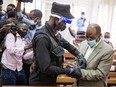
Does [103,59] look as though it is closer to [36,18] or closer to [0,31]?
[0,31]

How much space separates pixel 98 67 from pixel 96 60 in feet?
0.26

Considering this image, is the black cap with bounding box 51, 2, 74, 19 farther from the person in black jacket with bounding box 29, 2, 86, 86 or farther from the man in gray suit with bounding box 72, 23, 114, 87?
the man in gray suit with bounding box 72, 23, 114, 87

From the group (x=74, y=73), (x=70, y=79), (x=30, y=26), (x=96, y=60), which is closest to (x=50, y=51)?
(x=74, y=73)

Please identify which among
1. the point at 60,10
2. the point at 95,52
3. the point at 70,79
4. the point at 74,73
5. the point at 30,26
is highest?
the point at 60,10

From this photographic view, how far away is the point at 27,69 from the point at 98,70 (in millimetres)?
1297

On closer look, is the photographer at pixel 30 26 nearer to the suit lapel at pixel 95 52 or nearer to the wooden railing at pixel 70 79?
the wooden railing at pixel 70 79

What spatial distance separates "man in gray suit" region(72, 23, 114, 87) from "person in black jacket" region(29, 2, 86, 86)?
0.14 meters

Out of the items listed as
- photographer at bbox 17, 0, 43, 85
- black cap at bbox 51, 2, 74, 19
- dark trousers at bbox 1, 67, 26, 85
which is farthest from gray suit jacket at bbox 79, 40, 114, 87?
photographer at bbox 17, 0, 43, 85

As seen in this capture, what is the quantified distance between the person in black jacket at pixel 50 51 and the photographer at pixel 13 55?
59cm

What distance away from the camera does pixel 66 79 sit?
3881 mm

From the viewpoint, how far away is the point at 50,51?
7.94 feet

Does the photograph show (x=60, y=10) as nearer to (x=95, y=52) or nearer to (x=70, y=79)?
(x=95, y=52)

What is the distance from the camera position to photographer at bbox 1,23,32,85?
3049 millimetres

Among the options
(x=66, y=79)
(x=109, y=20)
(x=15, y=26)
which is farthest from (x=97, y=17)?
(x=15, y=26)
